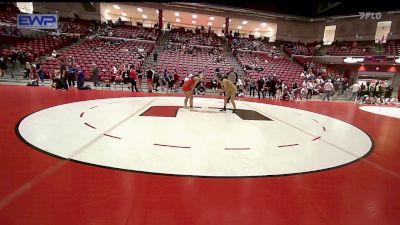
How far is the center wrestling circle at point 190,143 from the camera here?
304 centimetres

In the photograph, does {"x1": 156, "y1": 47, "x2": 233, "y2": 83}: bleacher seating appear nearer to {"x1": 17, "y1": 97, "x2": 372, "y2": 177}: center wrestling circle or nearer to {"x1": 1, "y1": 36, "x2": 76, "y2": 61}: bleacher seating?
{"x1": 1, "y1": 36, "x2": 76, "y2": 61}: bleacher seating

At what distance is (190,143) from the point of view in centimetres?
393

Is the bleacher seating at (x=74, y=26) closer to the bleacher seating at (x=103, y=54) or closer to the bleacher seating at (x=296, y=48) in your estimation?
the bleacher seating at (x=103, y=54)

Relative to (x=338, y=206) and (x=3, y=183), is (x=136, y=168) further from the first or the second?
(x=338, y=206)

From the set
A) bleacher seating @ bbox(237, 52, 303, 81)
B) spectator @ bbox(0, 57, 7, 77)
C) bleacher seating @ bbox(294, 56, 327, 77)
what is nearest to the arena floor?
spectator @ bbox(0, 57, 7, 77)

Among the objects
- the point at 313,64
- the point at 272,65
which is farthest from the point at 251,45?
the point at 313,64

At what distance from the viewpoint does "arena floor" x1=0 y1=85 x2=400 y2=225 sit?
6.60 feet

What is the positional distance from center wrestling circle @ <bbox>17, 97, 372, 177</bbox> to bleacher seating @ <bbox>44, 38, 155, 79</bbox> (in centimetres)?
1032

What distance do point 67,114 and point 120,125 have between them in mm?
1585

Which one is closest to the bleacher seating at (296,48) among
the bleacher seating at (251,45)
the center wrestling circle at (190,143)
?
the bleacher seating at (251,45)

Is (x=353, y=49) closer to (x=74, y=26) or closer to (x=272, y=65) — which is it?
(x=272, y=65)

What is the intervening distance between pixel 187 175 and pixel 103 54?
55.6ft

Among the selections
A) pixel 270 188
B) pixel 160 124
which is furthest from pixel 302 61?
pixel 270 188

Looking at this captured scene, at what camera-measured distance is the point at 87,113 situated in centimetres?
578
